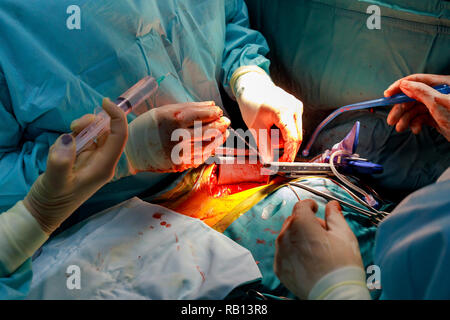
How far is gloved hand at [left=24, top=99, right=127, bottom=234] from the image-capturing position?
1.05 metres

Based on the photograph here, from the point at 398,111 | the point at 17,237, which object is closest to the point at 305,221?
the point at 17,237

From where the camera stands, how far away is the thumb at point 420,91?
1452 millimetres

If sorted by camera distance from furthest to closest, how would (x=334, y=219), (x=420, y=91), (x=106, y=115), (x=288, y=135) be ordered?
(x=288, y=135)
(x=420, y=91)
(x=106, y=115)
(x=334, y=219)

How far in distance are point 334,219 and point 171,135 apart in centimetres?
73

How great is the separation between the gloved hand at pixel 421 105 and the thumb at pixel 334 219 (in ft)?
2.41

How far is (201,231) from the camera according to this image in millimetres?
1374

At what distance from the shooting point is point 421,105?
1692mm

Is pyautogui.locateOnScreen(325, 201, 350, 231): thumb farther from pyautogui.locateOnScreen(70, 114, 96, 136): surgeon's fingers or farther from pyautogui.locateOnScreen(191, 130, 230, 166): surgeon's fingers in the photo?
pyautogui.locateOnScreen(70, 114, 96, 136): surgeon's fingers

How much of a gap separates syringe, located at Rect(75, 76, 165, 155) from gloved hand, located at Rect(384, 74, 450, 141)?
1.19 m

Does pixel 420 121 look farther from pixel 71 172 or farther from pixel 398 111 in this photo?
pixel 71 172

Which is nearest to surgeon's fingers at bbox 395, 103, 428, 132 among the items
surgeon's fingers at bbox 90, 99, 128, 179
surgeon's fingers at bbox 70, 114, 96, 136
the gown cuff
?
surgeon's fingers at bbox 90, 99, 128, 179

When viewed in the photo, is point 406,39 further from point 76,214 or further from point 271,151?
point 76,214
